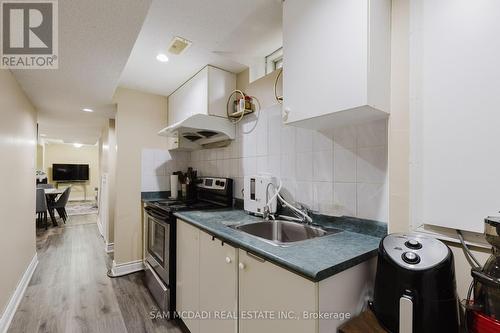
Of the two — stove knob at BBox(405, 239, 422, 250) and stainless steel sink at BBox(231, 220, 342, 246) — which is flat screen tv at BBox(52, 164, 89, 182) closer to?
stainless steel sink at BBox(231, 220, 342, 246)

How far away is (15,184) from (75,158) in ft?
27.3

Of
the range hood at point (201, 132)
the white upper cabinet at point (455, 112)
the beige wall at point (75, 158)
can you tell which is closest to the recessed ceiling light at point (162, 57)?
the range hood at point (201, 132)

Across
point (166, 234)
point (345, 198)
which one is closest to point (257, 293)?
point (345, 198)

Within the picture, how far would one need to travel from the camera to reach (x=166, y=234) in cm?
193

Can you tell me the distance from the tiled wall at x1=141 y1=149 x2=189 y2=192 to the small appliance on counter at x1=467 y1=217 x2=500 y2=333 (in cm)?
285

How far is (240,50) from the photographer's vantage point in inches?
76.3

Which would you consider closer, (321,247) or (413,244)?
(413,244)

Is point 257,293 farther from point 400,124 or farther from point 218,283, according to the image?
point 400,124

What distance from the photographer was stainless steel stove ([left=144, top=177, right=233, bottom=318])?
188cm

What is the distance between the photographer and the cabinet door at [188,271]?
5.13 ft

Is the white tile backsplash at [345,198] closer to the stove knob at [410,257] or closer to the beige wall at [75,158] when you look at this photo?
the stove knob at [410,257]

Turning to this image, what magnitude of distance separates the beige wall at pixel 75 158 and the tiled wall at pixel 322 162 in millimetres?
9201

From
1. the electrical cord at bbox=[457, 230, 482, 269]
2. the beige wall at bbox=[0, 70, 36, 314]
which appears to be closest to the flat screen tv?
the beige wall at bbox=[0, 70, 36, 314]

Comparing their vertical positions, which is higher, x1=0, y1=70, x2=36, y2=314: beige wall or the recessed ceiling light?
the recessed ceiling light
